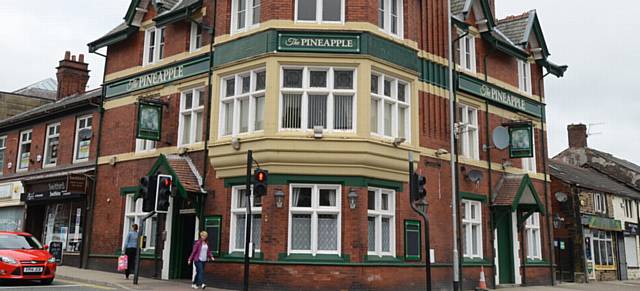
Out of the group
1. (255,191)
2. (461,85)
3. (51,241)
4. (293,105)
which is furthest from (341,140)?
(51,241)

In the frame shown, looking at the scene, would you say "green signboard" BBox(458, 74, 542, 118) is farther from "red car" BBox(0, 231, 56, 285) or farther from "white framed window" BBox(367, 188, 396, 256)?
"red car" BBox(0, 231, 56, 285)

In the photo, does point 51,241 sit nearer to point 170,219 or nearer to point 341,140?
point 170,219

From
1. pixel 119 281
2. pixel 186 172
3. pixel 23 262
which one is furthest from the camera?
pixel 186 172

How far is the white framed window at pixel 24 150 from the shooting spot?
29.0 metres

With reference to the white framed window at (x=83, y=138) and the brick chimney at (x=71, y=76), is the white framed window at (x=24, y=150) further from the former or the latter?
the white framed window at (x=83, y=138)

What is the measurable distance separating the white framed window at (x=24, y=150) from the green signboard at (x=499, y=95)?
2021cm

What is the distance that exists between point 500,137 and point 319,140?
329 inches

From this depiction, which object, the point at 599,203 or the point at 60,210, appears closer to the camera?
the point at 60,210

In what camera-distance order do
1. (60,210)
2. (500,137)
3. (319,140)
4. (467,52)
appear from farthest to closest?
(60,210) < (467,52) < (500,137) < (319,140)

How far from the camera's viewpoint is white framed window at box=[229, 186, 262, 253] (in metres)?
17.5

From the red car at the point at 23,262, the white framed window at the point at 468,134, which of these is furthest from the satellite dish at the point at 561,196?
the red car at the point at 23,262

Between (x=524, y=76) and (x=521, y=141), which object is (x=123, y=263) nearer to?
(x=521, y=141)

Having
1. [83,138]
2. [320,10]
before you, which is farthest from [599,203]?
[83,138]

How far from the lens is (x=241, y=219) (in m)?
18.1
